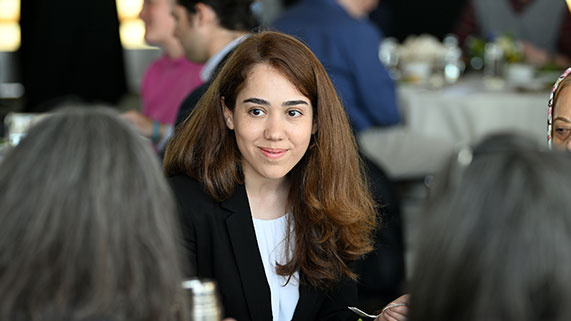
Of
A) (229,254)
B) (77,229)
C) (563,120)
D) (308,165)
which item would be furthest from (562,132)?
(77,229)

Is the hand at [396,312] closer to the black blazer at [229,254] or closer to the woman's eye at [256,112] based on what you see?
the black blazer at [229,254]

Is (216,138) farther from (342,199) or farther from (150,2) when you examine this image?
(150,2)

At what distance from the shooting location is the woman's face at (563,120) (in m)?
2.07

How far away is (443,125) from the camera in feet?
15.6

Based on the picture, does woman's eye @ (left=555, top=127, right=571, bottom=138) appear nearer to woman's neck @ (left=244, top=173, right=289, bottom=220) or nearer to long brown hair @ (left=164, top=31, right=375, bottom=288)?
long brown hair @ (left=164, top=31, right=375, bottom=288)

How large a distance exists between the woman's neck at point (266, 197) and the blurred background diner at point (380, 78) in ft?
1.22

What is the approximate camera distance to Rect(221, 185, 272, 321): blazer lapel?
2.09 m

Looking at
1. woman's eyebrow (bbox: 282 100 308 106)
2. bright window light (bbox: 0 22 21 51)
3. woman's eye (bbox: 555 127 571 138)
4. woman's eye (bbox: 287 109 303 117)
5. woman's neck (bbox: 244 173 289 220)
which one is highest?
bright window light (bbox: 0 22 21 51)

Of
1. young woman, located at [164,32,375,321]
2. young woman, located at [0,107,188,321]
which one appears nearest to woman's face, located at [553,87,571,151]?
young woman, located at [164,32,375,321]

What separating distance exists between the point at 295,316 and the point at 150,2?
6.02ft

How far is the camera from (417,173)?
4762 mm

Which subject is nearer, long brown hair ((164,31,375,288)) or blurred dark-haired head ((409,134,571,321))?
blurred dark-haired head ((409,134,571,321))

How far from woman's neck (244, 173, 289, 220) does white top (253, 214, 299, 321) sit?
1.4 inches

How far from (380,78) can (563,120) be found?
2.27m
